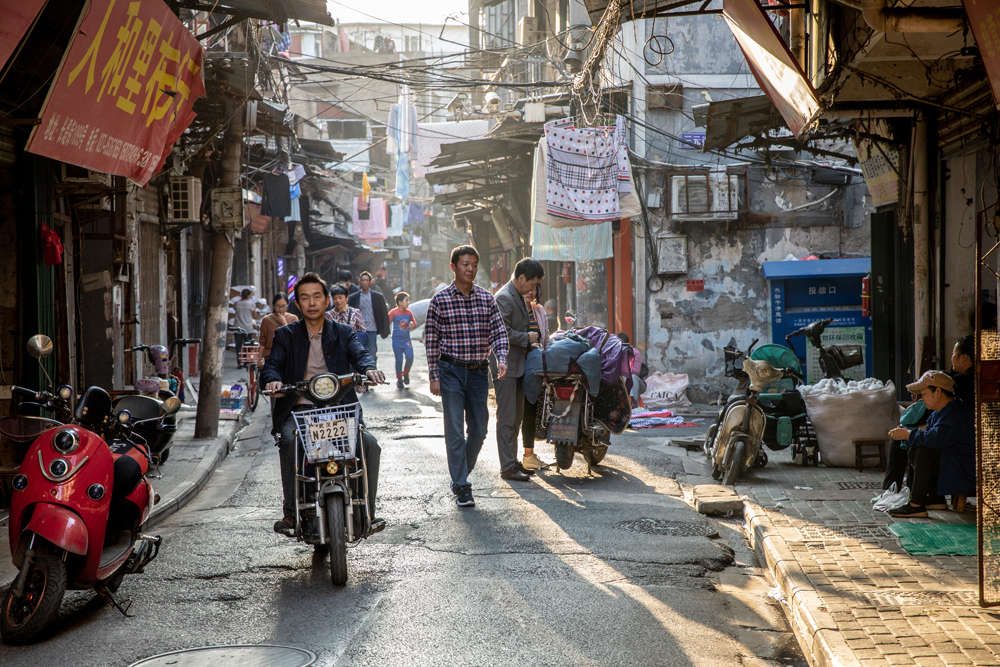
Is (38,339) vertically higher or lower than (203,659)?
higher

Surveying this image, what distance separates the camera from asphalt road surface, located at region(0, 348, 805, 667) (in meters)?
4.02

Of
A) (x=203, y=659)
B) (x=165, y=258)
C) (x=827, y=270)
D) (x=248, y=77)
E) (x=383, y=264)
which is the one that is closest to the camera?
(x=203, y=659)

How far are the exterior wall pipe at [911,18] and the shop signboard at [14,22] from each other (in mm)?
4606

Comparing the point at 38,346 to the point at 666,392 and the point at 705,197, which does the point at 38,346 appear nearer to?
the point at 666,392

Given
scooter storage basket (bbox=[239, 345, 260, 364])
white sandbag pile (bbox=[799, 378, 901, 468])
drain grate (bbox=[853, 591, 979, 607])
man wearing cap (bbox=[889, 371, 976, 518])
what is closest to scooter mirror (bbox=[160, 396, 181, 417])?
drain grate (bbox=[853, 591, 979, 607])

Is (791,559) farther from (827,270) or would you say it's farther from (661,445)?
(827,270)

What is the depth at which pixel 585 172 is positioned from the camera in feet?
46.6

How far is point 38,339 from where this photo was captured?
489 cm

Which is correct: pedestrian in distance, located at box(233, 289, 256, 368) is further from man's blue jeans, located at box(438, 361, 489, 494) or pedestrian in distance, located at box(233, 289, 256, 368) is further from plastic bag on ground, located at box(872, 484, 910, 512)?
plastic bag on ground, located at box(872, 484, 910, 512)

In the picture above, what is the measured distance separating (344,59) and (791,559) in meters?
49.4

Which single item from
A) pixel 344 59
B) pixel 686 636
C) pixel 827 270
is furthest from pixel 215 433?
pixel 344 59

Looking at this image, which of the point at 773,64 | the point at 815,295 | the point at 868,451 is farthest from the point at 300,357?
the point at 815,295

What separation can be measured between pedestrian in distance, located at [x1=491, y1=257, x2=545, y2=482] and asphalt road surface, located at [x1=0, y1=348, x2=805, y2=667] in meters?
0.48

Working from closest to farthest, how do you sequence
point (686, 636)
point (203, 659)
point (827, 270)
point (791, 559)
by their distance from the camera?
point (203, 659), point (686, 636), point (791, 559), point (827, 270)
